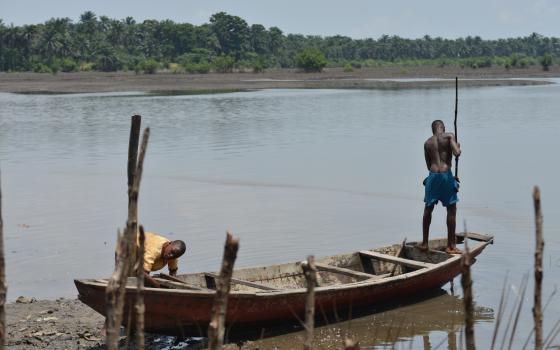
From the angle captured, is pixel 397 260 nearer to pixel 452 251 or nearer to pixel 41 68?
pixel 452 251

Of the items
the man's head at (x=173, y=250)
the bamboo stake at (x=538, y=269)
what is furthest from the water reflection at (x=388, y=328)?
the bamboo stake at (x=538, y=269)

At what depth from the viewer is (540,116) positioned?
2992 centimetres

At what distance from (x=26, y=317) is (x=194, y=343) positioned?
1.70 meters

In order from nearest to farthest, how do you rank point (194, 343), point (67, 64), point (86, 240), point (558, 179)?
point (194, 343)
point (86, 240)
point (558, 179)
point (67, 64)

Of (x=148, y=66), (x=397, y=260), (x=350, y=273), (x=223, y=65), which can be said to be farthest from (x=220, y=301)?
(x=223, y=65)

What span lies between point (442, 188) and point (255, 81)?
→ 52.6 m

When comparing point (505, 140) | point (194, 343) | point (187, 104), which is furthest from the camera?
point (187, 104)

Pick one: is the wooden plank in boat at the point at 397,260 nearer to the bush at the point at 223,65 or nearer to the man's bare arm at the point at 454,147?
the man's bare arm at the point at 454,147

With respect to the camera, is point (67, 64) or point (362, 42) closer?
point (67, 64)

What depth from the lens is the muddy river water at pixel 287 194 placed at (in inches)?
366

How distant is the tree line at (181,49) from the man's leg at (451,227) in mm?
63118

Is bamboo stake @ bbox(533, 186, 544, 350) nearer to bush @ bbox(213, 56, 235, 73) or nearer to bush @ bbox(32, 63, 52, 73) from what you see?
bush @ bbox(213, 56, 235, 73)

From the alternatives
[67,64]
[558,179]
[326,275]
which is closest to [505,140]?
[558,179]

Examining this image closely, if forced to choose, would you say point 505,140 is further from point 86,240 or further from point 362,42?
point 362,42
